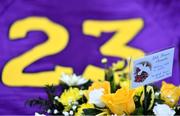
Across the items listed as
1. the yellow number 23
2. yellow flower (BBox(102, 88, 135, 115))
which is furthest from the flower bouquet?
the yellow number 23

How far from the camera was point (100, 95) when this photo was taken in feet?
2.84

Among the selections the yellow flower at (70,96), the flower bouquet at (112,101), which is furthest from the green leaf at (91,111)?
the yellow flower at (70,96)

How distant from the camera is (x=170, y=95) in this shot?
0.92m

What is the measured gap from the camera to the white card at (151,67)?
857mm

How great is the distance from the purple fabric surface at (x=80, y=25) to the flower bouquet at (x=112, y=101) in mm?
419

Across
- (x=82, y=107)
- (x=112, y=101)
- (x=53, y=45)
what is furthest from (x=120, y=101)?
(x=53, y=45)

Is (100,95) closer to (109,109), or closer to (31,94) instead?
(109,109)

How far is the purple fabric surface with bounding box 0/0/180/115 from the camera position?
1563mm

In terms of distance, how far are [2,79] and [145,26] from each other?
0.65 meters

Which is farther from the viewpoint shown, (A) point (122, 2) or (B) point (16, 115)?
(A) point (122, 2)

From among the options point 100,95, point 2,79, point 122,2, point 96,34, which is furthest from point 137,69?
Result: point 122,2

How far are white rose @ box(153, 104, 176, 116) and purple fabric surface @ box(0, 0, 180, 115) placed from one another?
64 cm

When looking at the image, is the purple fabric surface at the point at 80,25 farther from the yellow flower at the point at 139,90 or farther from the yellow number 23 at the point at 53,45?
the yellow flower at the point at 139,90

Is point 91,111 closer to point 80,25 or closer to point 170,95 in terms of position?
point 170,95
